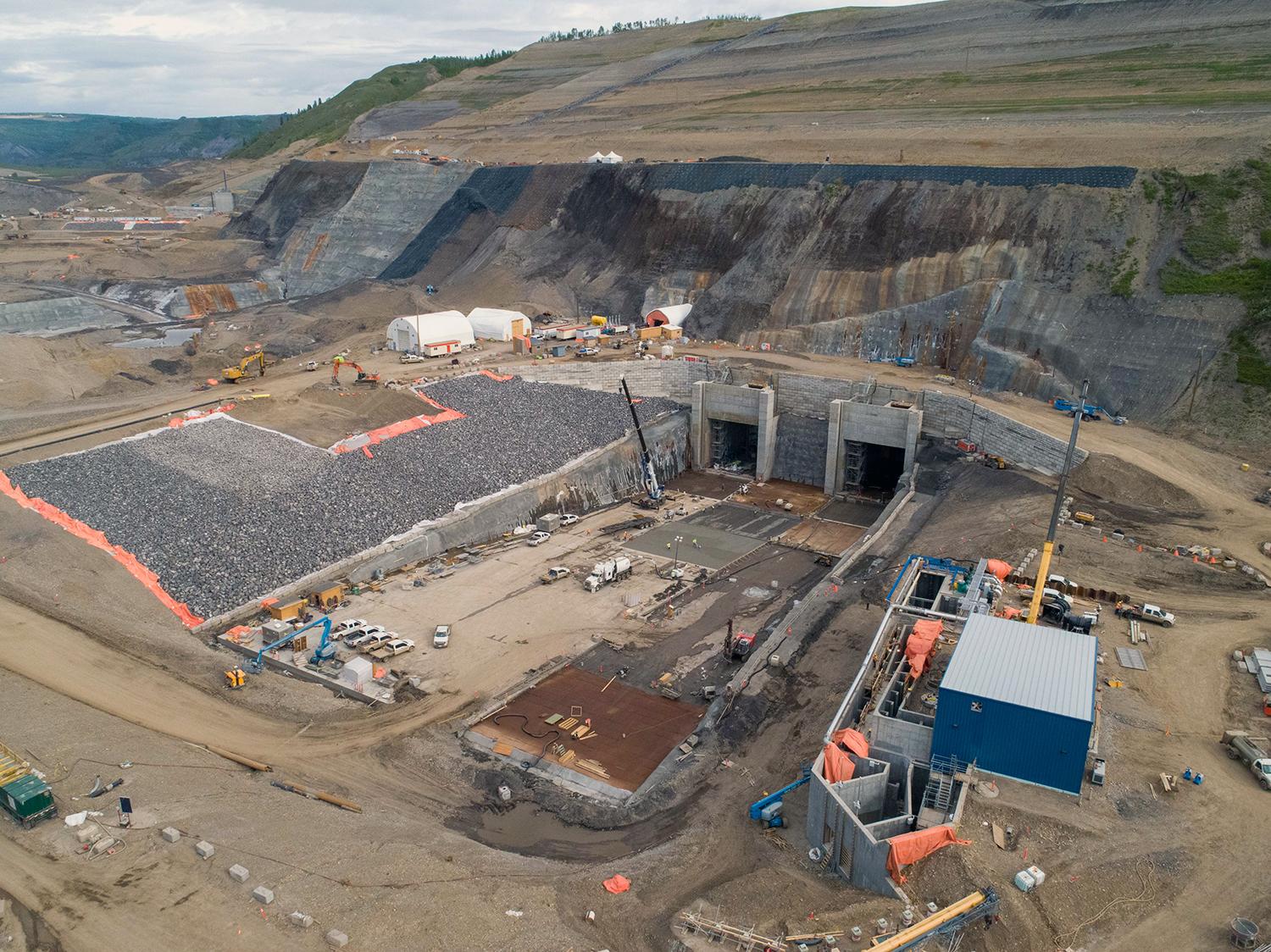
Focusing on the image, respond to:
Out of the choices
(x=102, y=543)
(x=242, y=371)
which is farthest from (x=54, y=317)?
(x=102, y=543)

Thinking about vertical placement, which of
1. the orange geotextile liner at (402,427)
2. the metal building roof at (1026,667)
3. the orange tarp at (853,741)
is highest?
the metal building roof at (1026,667)

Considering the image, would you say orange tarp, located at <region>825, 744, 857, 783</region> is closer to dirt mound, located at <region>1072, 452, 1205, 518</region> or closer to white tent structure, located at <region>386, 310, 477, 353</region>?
dirt mound, located at <region>1072, 452, 1205, 518</region>

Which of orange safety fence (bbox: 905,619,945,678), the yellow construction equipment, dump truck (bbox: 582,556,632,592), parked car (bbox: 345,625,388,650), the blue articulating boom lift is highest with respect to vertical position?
orange safety fence (bbox: 905,619,945,678)

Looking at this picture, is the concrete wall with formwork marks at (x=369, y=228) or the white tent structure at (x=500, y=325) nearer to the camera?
the white tent structure at (x=500, y=325)

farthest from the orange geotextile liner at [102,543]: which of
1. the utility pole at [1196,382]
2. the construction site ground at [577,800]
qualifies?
the utility pole at [1196,382]

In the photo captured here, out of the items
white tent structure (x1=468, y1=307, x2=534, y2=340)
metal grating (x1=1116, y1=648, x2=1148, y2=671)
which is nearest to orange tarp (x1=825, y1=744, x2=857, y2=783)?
metal grating (x1=1116, y1=648, x2=1148, y2=671)

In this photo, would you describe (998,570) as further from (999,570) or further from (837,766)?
(837,766)

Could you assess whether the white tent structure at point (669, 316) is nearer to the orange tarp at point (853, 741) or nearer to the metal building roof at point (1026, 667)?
the metal building roof at point (1026, 667)
